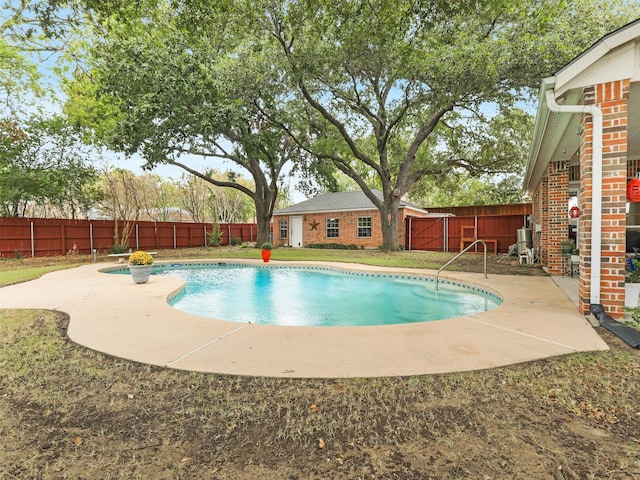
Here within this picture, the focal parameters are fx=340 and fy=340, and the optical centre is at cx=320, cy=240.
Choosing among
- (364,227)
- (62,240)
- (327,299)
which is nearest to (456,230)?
(364,227)

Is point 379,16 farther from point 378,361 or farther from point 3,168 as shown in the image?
point 3,168

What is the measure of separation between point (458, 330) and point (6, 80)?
1642 centimetres

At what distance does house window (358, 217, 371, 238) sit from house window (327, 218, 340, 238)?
145cm

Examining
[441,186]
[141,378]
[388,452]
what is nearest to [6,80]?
[141,378]

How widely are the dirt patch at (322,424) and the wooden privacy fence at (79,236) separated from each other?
14.0m

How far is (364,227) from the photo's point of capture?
1930 centimetres

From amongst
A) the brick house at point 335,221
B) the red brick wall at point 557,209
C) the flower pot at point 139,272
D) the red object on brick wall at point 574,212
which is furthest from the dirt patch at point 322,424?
the brick house at point 335,221

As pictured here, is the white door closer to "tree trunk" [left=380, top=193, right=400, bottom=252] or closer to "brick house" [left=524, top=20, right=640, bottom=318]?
"tree trunk" [left=380, top=193, right=400, bottom=252]

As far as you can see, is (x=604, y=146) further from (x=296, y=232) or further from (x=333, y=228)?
(x=296, y=232)

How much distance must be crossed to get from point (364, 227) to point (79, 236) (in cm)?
1383

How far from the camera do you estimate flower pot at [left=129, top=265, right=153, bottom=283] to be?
7656 millimetres

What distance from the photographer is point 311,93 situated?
45.2 feet

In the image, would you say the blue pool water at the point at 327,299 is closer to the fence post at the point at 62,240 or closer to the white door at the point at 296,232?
the fence post at the point at 62,240

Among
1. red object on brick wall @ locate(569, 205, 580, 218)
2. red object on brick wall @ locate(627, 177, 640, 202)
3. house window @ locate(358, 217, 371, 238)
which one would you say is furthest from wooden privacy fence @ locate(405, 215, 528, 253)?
red object on brick wall @ locate(627, 177, 640, 202)
